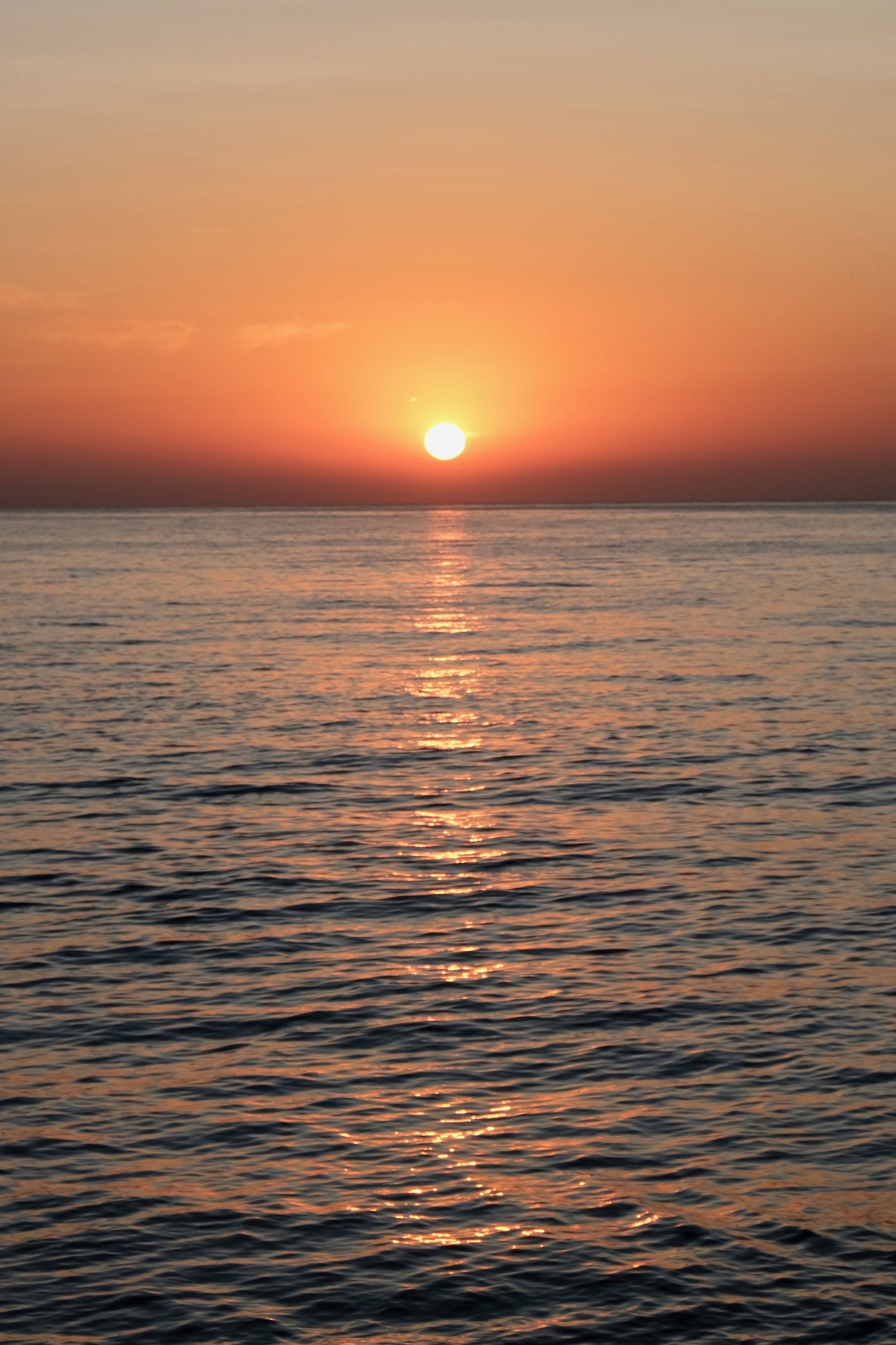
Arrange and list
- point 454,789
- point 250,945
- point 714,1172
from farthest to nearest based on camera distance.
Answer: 1. point 454,789
2. point 250,945
3. point 714,1172

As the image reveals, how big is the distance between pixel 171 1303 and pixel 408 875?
548 inches

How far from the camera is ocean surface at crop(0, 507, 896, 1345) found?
12.4m

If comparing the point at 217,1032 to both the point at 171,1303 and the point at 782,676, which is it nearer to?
the point at 171,1303

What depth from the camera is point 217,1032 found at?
1802 centimetres

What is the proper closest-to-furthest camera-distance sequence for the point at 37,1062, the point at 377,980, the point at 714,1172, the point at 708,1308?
the point at 708,1308 → the point at 714,1172 → the point at 37,1062 → the point at 377,980

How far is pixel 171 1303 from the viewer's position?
12094 millimetres

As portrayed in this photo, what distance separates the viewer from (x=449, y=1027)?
18.2m

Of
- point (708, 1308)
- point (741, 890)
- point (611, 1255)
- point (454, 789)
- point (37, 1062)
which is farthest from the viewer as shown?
point (454, 789)

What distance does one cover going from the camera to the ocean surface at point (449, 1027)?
12.4 metres

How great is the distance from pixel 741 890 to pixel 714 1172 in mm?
10465

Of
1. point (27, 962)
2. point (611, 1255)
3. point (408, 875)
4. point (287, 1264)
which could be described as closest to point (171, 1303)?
point (287, 1264)

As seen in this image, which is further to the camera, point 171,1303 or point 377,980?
point 377,980

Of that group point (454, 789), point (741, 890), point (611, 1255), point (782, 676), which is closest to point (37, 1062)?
point (611, 1255)

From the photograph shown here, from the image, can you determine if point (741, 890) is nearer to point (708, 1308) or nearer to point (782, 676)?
point (708, 1308)
